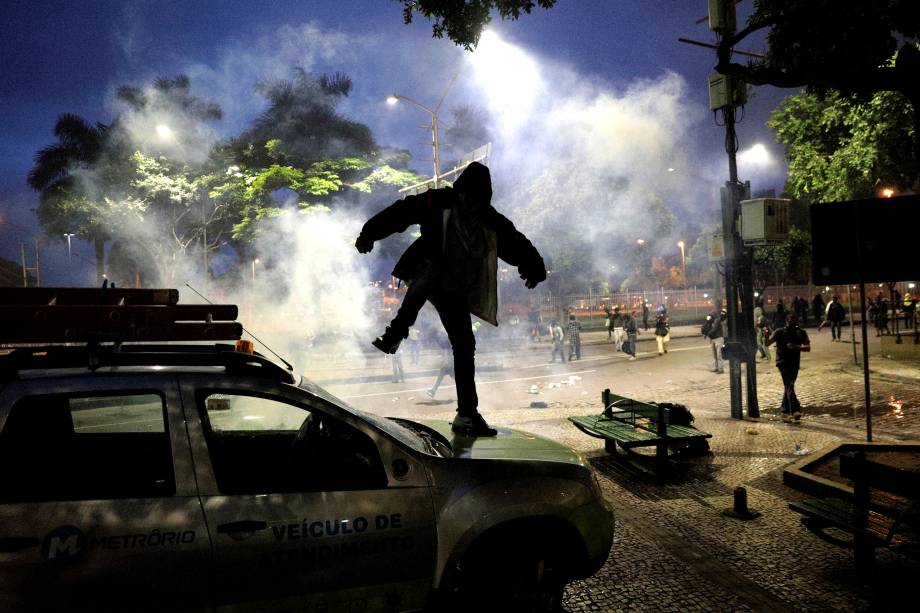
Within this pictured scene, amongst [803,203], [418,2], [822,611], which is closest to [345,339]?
[418,2]

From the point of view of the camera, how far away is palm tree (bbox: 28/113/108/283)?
2906cm

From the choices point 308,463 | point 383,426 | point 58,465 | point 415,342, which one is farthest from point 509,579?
point 415,342

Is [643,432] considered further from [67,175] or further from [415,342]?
[67,175]

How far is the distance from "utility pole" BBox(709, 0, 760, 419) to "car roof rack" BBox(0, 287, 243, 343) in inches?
316

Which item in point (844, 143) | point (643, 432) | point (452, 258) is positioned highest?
point (844, 143)

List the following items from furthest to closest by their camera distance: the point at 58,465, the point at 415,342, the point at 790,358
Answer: the point at 415,342, the point at 790,358, the point at 58,465

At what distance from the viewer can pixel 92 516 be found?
240 cm

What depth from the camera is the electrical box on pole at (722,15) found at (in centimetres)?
877

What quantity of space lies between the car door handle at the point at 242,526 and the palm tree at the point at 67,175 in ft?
101

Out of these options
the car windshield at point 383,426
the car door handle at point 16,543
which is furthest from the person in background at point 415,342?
the car door handle at point 16,543

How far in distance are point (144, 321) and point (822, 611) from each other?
4.15 m

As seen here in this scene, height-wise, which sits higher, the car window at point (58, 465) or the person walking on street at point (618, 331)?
the car window at point (58, 465)

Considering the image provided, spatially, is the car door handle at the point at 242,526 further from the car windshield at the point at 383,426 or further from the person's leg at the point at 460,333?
the person's leg at the point at 460,333

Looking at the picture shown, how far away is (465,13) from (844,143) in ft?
39.0
